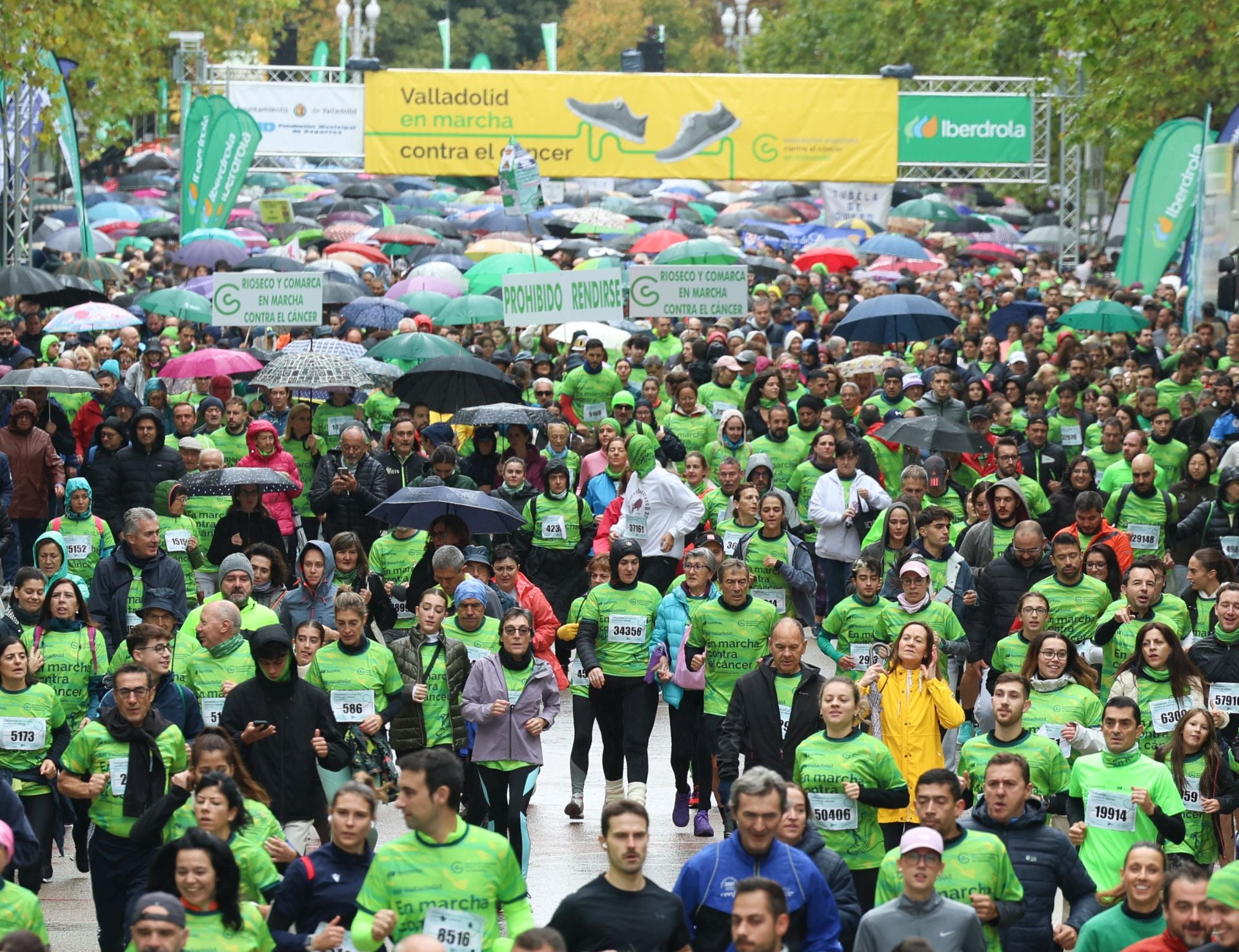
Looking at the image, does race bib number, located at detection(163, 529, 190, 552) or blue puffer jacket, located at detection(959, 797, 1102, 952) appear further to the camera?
race bib number, located at detection(163, 529, 190, 552)

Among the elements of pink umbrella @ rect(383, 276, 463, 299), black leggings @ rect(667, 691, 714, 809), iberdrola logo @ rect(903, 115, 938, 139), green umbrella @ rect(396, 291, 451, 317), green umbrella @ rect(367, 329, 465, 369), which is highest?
iberdrola logo @ rect(903, 115, 938, 139)

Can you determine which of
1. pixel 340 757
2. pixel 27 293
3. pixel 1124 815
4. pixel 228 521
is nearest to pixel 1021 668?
pixel 1124 815

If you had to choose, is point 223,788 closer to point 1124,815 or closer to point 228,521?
point 1124,815

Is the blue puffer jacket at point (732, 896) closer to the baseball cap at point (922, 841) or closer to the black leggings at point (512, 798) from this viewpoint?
the baseball cap at point (922, 841)

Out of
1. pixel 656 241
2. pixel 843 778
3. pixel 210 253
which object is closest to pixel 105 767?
pixel 843 778

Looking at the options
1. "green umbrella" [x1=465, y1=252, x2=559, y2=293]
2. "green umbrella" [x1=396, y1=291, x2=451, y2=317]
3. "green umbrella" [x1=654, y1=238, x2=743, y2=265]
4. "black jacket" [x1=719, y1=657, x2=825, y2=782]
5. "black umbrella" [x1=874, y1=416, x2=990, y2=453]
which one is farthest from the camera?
"green umbrella" [x1=465, y1=252, x2=559, y2=293]

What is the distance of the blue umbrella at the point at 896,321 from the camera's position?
2016cm

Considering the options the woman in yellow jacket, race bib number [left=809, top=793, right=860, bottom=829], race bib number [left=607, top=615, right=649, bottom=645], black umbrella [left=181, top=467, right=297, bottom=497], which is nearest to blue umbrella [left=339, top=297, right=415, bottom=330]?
black umbrella [left=181, top=467, right=297, bottom=497]

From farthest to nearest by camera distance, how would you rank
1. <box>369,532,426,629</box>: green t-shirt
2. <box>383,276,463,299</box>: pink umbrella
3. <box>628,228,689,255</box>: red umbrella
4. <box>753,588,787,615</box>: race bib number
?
<box>628,228,689,255</box>: red umbrella < <box>383,276,463,299</box>: pink umbrella < <box>369,532,426,629</box>: green t-shirt < <box>753,588,787,615</box>: race bib number

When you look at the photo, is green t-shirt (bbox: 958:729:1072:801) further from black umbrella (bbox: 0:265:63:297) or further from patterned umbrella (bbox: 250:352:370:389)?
black umbrella (bbox: 0:265:63:297)

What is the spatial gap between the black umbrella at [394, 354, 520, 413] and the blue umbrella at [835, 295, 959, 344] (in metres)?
4.24

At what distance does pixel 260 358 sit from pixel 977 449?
7474mm

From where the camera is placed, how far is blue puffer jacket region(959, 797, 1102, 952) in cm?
799

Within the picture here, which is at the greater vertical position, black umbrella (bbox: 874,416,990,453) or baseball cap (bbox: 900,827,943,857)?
black umbrella (bbox: 874,416,990,453)
